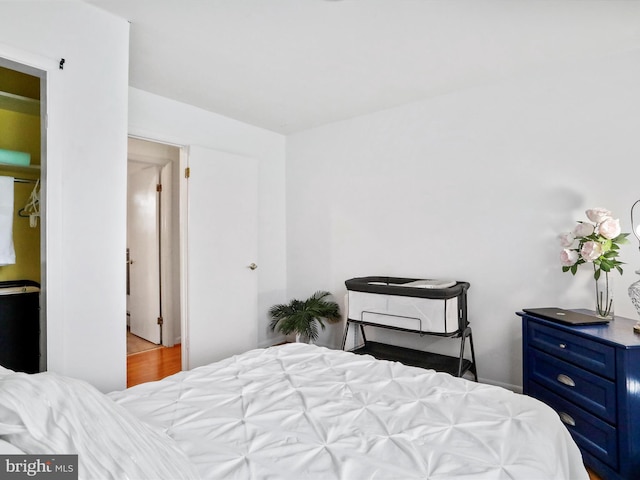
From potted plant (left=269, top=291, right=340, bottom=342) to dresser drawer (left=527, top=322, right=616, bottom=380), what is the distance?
181cm

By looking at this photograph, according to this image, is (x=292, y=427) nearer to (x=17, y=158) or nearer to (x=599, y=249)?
(x=17, y=158)

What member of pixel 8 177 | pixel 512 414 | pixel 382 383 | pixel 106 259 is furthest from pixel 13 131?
pixel 512 414

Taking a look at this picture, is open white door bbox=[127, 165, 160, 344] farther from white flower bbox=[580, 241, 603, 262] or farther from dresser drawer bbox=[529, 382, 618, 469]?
white flower bbox=[580, 241, 603, 262]

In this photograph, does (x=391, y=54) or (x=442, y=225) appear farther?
(x=442, y=225)

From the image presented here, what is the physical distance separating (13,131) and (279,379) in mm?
1728

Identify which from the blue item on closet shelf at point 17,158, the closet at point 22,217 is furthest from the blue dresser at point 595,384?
the blue item on closet shelf at point 17,158

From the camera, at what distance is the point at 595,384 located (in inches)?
73.8

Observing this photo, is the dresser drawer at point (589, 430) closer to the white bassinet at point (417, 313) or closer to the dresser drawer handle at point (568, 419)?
the dresser drawer handle at point (568, 419)

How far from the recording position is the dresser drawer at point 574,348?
181 centimetres

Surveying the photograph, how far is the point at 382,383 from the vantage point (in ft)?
5.10

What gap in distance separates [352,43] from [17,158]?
192cm

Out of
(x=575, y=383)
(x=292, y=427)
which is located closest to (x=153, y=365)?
(x=292, y=427)

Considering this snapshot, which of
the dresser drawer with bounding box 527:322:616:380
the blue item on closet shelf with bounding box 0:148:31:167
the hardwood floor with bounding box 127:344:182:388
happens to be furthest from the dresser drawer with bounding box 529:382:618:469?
the blue item on closet shelf with bounding box 0:148:31:167

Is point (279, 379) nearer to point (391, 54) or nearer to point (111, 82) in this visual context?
point (111, 82)
